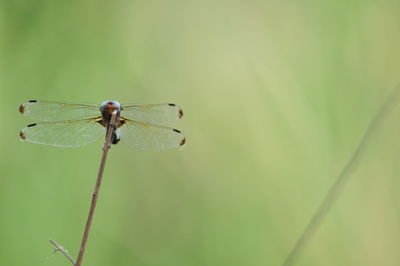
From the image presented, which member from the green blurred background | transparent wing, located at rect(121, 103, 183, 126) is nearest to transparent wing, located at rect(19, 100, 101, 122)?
transparent wing, located at rect(121, 103, 183, 126)

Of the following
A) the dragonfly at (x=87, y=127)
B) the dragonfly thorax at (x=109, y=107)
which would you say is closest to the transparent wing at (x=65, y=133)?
the dragonfly at (x=87, y=127)

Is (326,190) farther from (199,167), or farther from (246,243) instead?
(199,167)

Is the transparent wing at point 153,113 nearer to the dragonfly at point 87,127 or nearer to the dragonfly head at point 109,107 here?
the dragonfly at point 87,127

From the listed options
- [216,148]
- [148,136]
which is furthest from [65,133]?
[216,148]

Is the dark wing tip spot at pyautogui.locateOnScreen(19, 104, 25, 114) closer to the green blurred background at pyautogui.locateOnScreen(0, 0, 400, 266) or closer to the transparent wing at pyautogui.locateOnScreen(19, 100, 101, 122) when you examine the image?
the transparent wing at pyautogui.locateOnScreen(19, 100, 101, 122)

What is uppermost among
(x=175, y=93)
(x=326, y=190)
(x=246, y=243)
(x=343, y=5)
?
(x=343, y=5)

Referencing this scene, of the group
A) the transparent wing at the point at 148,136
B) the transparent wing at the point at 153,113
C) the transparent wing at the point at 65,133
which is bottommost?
the transparent wing at the point at 65,133

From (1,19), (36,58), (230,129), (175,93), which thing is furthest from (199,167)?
(1,19)
